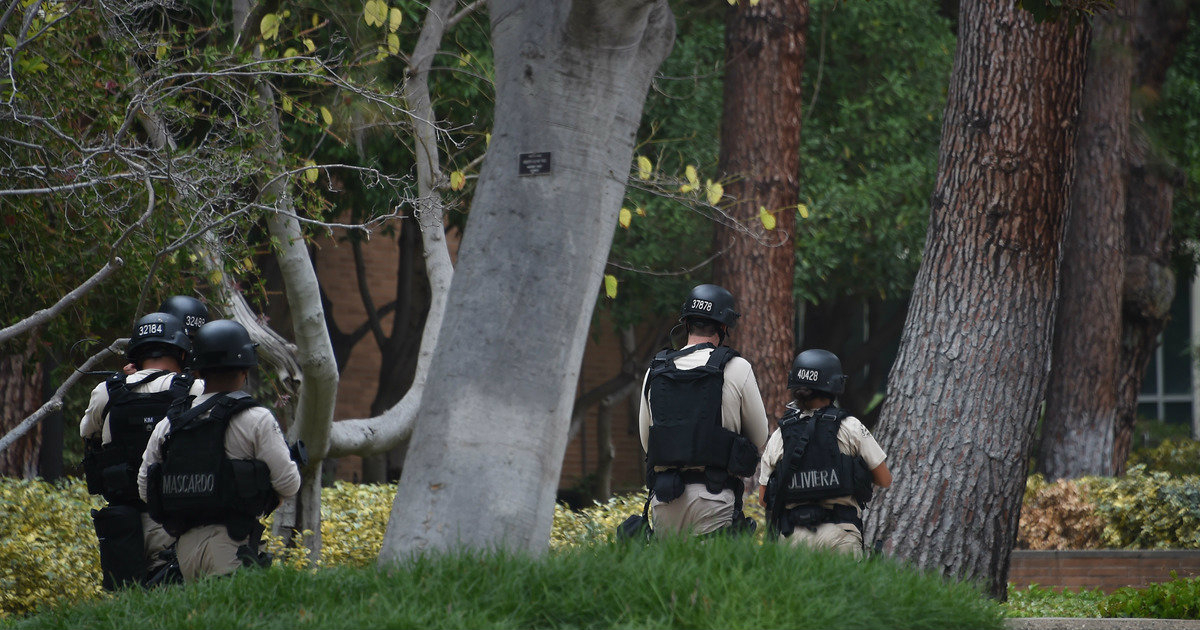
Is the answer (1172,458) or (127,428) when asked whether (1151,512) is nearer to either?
(1172,458)

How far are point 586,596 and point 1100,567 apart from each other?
24.6 ft

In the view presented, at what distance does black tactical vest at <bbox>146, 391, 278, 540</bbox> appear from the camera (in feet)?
17.5

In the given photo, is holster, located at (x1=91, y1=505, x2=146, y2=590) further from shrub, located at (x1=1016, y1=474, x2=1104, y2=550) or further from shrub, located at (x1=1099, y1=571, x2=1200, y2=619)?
shrub, located at (x1=1016, y1=474, x2=1104, y2=550)

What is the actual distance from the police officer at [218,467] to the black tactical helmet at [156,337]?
0.82 m

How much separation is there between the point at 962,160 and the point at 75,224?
5371mm

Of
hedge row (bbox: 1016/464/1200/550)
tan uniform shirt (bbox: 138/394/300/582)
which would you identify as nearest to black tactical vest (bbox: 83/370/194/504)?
tan uniform shirt (bbox: 138/394/300/582)

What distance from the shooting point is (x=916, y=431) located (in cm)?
778

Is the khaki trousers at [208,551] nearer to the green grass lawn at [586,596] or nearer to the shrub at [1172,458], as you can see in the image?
the green grass lawn at [586,596]

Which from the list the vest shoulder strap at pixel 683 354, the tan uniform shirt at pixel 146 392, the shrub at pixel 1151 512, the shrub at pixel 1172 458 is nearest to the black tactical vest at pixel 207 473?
the tan uniform shirt at pixel 146 392

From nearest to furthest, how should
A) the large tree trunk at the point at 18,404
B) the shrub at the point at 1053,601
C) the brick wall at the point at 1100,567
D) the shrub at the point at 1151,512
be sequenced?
the shrub at the point at 1053,601
the large tree trunk at the point at 18,404
the brick wall at the point at 1100,567
the shrub at the point at 1151,512

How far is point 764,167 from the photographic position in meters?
10.8

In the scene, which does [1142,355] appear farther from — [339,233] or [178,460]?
[178,460]

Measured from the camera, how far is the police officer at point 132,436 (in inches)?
238

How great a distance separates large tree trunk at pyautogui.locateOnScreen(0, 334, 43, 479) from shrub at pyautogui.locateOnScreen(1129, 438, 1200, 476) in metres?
12.4
